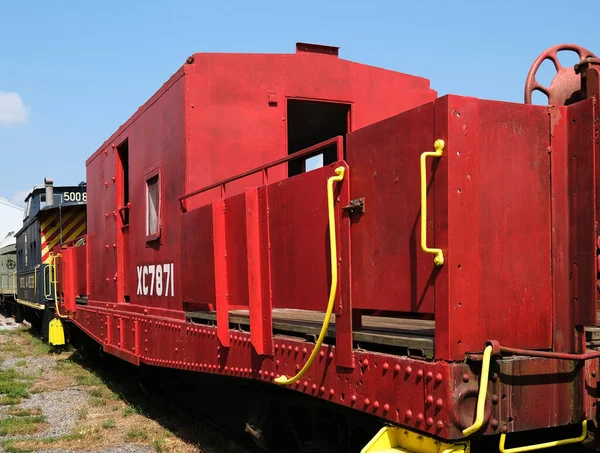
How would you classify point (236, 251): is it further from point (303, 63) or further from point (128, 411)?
point (128, 411)

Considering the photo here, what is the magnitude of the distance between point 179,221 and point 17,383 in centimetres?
512

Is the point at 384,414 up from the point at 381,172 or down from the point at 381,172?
down

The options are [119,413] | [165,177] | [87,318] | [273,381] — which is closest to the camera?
[273,381]

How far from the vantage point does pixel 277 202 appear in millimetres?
3982

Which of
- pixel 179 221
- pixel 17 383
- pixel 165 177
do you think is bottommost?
pixel 17 383

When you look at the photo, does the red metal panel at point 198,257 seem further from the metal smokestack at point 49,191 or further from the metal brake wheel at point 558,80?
the metal smokestack at point 49,191

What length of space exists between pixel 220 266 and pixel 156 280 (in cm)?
190

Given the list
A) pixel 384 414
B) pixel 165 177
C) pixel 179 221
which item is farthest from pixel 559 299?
pixel 165 177

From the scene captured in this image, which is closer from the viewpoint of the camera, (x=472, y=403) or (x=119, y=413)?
(x=472, y=403)

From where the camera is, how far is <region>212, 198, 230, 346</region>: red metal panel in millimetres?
4562

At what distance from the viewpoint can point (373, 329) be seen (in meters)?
3.52

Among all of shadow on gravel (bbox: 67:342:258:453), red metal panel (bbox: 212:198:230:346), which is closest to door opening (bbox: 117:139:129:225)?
shadow on gravel (bbox: 67:342:258:453)

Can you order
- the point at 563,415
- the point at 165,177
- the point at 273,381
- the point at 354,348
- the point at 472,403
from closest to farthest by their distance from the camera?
the point at 472,403 → the point at 563,415 → the point at 354,348 → the point at 273,381 → the point at 165,177

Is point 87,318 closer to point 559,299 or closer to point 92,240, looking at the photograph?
point 92,240
